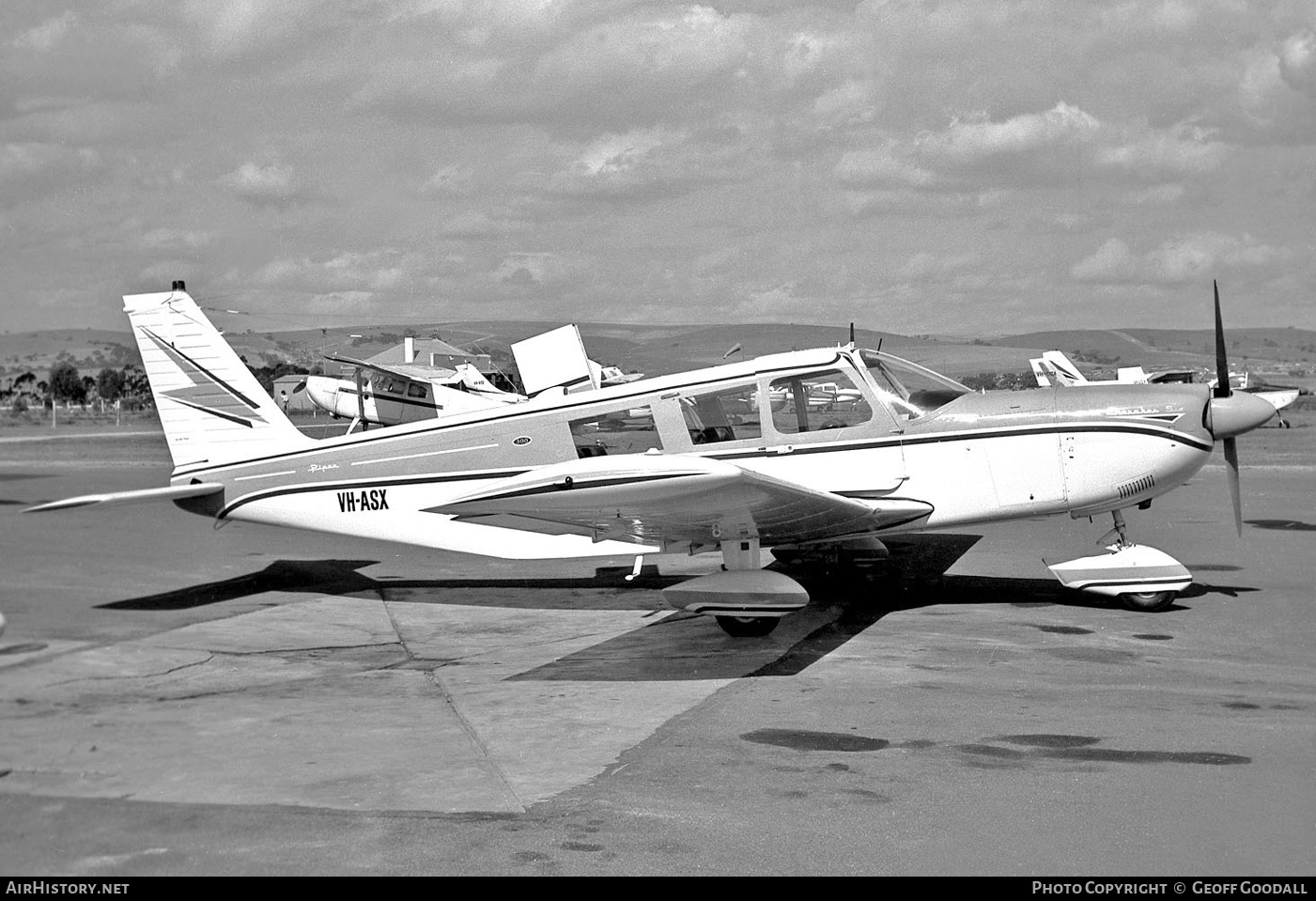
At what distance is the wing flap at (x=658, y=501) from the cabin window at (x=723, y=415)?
1.00 metres

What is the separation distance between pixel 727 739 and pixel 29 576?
25.6ft

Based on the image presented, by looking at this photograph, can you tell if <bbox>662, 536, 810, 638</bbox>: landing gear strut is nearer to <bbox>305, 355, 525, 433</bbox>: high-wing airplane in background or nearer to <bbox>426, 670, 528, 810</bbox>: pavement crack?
<bbox>426, 670, 528, 810</bbox>: pavement crack

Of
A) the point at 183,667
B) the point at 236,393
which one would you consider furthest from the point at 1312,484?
the point at 183,667

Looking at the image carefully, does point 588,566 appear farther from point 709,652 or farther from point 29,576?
point 29,576

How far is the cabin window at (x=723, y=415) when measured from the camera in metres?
10.3

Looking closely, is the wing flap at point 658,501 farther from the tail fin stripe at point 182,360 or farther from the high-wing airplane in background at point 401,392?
the high-wing airplane in background at point 401,392

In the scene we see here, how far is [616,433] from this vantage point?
10430 millimetres

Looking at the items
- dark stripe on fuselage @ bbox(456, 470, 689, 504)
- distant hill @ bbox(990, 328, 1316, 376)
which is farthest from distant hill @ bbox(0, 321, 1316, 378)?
dark stripe on fuselage @ bbox(456, 470, 689, 504)

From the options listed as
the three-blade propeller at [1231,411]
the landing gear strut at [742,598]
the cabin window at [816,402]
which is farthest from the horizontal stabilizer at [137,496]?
the three-blade propeller at [1231,411]

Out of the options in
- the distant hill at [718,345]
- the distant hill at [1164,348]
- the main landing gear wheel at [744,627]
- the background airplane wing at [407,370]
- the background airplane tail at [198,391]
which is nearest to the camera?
the main landing gear wheel at [744,627]

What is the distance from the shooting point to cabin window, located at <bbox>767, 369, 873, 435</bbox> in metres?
10.2

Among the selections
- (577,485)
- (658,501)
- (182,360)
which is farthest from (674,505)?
(182,360)

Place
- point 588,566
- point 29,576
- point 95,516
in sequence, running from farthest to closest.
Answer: point 95,516 → point 588,566 → point 29,576

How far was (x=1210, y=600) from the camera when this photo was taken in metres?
10.5
